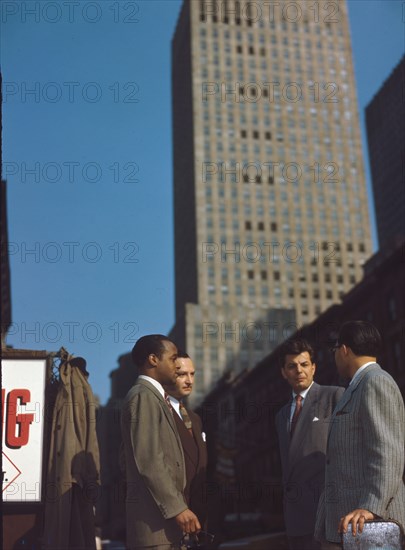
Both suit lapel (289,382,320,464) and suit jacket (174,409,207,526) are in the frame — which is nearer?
suit jacket (174,409,207,526)

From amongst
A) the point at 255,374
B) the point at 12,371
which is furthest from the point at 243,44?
the point at 12,371

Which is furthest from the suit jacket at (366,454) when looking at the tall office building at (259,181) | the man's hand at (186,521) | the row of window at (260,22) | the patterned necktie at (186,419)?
the row of window at (260,22)

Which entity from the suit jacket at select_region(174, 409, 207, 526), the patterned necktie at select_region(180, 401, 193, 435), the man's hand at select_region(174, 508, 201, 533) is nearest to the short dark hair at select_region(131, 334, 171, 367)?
the suit jacket at select_region(174, 409, 207, 526)

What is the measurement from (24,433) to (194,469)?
4.09m

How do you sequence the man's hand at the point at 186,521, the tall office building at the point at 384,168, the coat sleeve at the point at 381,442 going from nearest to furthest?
the coat sleeve at the point at 381,442 → the man's hand at the point at 186,521 → the tall office building at the point at 384,168

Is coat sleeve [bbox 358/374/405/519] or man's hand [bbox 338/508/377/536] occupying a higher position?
coat sleeve [bbox 358/374/405/519]

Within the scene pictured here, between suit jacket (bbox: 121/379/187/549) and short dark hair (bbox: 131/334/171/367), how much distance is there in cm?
24

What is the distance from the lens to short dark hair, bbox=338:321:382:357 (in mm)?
5719

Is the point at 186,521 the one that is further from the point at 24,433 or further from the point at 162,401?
the point at 24,433

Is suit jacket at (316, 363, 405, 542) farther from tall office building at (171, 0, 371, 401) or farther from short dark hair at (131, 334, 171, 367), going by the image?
tall office building at (171, 0, 371, 401)

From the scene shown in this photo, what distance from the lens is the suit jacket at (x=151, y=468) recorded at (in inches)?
225

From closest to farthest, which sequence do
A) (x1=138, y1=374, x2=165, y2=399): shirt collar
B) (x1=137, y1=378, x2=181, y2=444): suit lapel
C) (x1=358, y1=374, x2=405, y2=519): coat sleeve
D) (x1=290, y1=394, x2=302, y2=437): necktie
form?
1. (x1=358, y1=374, x2=405, y2=519): coat sleeve
2. (x1=137, y1=378, x2=181, y2=444): suit lapel
3. (x1=138, y1=374, x2=165, y2=399): shirt collar
4. (x1=290, y1=394, x2=302, y2=437): necktie

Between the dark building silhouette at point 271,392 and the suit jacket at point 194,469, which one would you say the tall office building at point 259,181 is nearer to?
the dark building silhouette at point 271,392

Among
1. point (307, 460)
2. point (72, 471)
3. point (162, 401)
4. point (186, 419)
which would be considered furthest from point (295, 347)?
point (72, 471)
